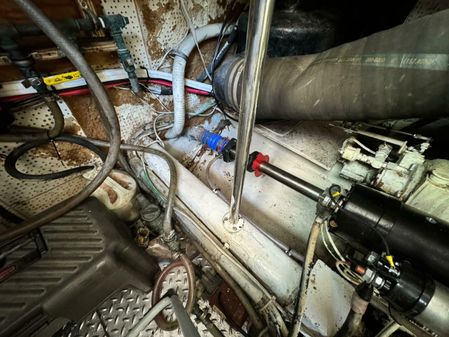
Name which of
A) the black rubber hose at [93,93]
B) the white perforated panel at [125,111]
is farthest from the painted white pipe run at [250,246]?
the white perforated panel at [125,111]

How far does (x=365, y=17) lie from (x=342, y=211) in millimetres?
1177

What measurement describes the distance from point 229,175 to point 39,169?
917 mm

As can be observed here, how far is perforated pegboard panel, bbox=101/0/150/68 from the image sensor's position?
35.0 inches

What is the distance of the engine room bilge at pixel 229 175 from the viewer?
0.50 metres

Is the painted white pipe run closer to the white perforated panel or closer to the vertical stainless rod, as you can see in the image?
the vertical stainless rod

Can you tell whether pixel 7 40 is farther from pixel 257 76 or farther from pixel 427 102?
pixel 427 102

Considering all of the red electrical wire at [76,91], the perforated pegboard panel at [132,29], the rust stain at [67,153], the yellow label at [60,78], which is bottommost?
the rust stain at [67,153]

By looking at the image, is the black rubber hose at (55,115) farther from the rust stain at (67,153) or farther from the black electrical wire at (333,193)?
the black electrical wire at (333,193)

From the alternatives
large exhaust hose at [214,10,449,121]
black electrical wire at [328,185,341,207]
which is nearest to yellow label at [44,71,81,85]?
large exhaust hose at [214,10,449,121]

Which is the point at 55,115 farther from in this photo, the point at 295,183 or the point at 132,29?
the point at 295,183

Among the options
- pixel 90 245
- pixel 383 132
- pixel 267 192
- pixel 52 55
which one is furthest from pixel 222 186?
pixel 52 55

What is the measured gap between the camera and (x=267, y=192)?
101cm

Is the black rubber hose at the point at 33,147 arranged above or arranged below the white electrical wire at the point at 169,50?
below

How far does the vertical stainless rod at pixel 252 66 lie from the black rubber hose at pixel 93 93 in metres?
0.49
